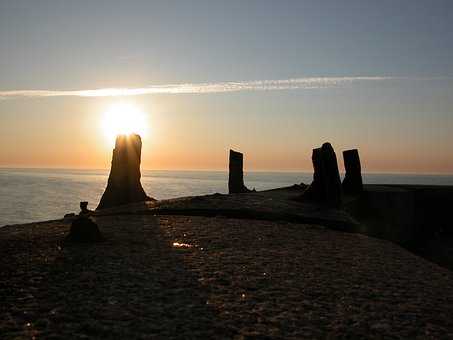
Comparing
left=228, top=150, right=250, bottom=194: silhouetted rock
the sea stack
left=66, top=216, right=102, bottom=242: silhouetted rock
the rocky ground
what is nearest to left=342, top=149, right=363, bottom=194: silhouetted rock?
left=228, top=150, right=250, bottom=194: silhouetted rock

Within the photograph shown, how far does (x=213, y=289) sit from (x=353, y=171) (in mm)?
Result: 22718

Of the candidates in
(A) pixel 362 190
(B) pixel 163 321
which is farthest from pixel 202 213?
(A) pixel 362 190

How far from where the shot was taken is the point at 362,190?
27.9 meters

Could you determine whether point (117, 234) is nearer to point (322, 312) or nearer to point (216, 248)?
point (216, 248)

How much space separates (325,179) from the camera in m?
19.5

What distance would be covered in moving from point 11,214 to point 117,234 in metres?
99.0

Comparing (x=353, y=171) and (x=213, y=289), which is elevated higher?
(x=353, y=171)

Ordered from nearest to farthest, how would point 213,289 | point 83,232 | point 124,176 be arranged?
point 213,289
point 83,232
point 124,176

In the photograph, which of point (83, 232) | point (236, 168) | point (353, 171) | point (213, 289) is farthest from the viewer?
point (353, 171)

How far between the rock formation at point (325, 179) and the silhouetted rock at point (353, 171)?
817 cm

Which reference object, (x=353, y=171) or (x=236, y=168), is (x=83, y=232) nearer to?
(x=236, y=168)

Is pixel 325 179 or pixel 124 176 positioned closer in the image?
pixel 325 179

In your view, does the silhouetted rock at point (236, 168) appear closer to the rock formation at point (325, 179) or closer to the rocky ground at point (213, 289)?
the rock formation at point (325, 179)

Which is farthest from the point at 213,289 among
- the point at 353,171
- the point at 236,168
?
the point at 353,171
